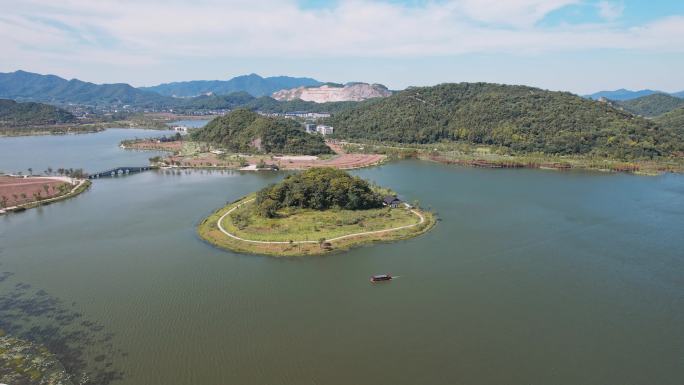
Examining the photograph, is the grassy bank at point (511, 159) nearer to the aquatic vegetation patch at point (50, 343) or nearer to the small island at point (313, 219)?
the small island at point (313, 219)

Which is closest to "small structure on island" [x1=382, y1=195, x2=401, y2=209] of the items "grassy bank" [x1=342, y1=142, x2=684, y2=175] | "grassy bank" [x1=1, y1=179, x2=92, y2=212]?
"grassy bank" [x1=1, y1=179, x2=92, y2=212]

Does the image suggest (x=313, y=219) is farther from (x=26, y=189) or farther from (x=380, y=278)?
(x=26, y=189)

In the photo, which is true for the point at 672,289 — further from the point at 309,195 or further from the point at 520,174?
the point at 520,174

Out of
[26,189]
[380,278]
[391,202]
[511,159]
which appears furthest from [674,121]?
[26,189]

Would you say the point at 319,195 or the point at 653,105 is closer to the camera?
the point at 319,195

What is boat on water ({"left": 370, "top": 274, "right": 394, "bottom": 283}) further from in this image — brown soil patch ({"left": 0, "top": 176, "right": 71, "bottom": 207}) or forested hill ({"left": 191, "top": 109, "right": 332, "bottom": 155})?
forested hill ({"left": 191, "top": 109, "right": 332, "bottom": 155})

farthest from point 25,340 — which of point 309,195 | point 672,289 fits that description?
point 672,289

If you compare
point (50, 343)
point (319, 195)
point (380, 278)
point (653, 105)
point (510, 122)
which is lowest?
point (50, 343)
